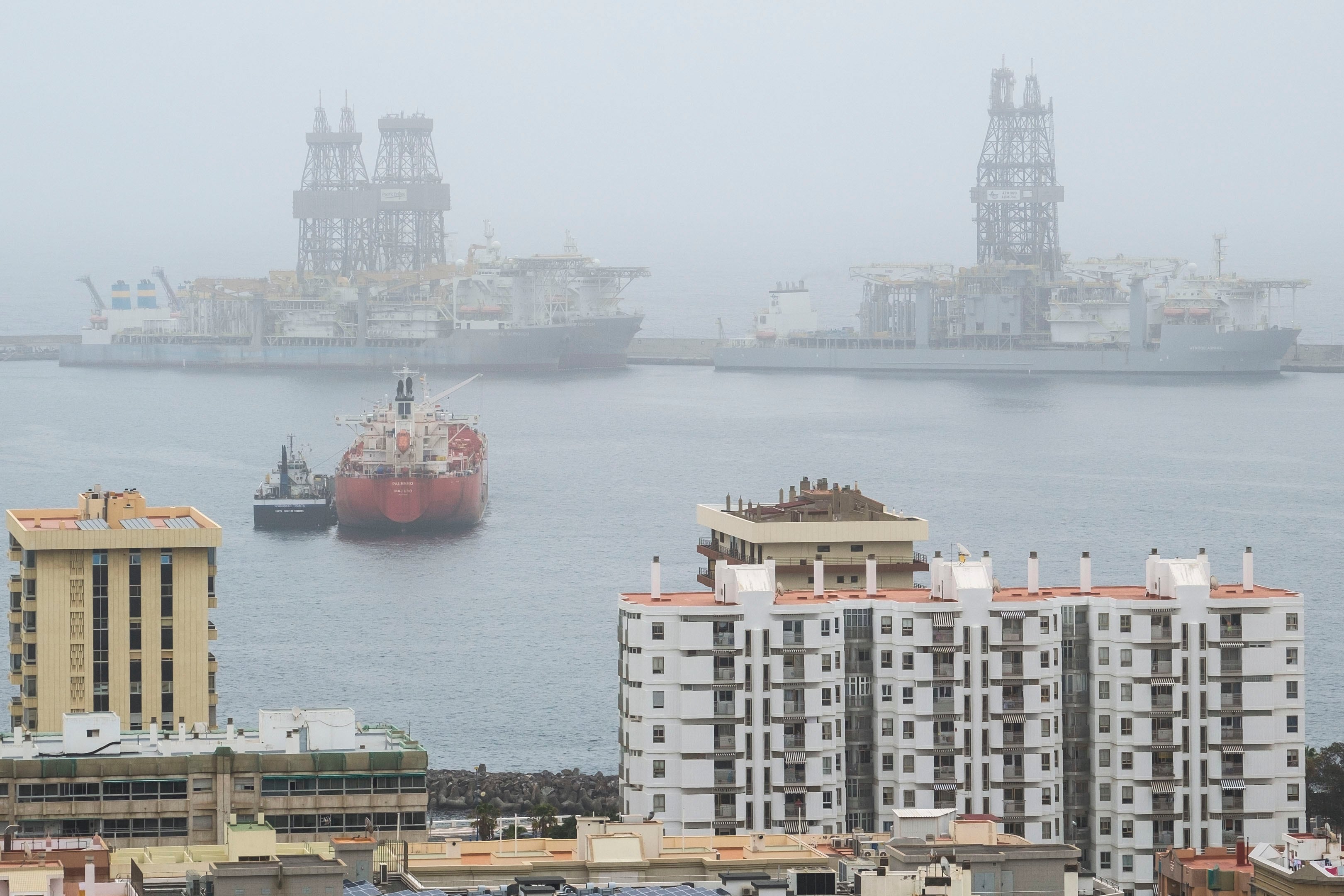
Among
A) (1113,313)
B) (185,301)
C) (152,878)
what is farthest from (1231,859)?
(185,301)

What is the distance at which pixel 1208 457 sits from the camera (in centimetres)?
9575

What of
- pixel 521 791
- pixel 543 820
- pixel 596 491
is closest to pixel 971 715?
pixel 543 820

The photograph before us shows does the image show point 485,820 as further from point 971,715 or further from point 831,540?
point 971,715

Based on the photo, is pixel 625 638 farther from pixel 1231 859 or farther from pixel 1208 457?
pixel 1208 457

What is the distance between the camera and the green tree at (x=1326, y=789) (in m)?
34.3

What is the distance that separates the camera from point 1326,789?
34781 mm

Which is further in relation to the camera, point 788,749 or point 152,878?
point 788,749

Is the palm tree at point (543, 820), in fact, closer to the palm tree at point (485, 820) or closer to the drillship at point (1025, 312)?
the palm tree at point (485, 820)

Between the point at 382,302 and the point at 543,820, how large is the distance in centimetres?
12388

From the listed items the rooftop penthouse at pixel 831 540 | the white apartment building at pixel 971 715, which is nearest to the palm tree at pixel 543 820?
the white apartment building at pixel 971 715

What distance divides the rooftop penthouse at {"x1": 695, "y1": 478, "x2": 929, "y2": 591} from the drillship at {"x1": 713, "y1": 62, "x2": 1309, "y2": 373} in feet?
340

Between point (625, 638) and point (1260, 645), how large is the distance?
7285mm

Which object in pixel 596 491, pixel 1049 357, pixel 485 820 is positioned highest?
pixel 1049 357

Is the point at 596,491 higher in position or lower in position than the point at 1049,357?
lower
